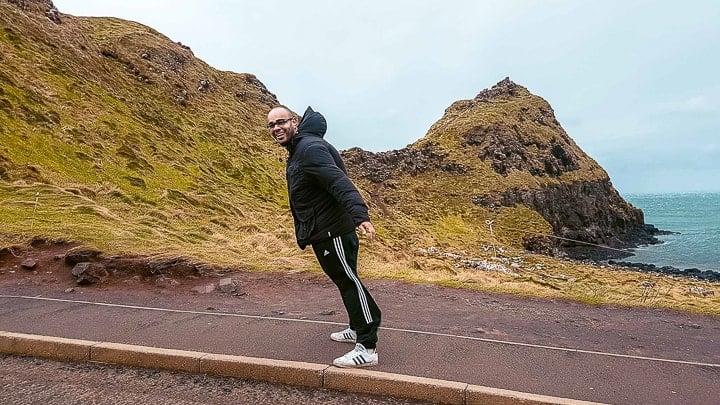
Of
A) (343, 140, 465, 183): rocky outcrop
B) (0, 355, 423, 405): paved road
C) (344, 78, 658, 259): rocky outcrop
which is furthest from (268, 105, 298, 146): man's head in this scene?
(343, 140, 465, 183): rocky outcrop

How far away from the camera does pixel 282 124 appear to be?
19.7 feet

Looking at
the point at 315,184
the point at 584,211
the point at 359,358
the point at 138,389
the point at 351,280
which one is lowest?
the point at 138,389

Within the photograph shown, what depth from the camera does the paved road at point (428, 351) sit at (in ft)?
19.2

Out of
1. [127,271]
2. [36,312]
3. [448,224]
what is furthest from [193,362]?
[448,224]

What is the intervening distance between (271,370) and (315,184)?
2.11 meters

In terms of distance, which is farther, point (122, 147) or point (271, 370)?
point (122, 147)

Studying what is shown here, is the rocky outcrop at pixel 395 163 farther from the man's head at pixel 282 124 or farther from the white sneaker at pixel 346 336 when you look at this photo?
the man's head at pixel 282 124

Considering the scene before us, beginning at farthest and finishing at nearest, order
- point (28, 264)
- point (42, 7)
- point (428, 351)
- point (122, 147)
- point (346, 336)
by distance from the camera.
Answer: point (42, 7)
point (122, 147)
point (28, 264)
point (346, 336)
point (428, 351)

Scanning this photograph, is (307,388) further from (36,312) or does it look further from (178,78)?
(178,78)

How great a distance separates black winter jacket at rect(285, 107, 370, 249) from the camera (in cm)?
568

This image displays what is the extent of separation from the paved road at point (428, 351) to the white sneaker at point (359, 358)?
157 mm

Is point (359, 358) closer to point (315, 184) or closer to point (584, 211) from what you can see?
point (315, 184)

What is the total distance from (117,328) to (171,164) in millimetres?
26011

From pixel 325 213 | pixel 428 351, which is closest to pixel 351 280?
pixel 325 213
